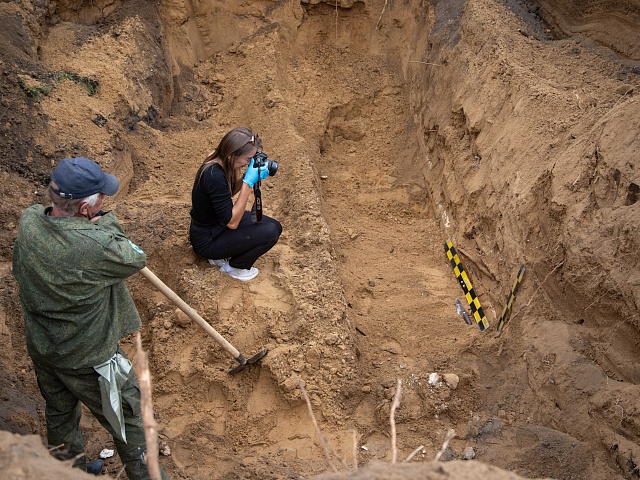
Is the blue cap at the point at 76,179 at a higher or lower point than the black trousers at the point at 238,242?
higher

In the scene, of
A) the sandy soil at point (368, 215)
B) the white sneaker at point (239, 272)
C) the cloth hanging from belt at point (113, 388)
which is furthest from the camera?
the white sneaker at point (239, 272)

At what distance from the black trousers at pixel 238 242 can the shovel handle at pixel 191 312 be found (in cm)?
83

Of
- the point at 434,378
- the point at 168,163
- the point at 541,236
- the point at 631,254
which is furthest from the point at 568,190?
the point at 168,163

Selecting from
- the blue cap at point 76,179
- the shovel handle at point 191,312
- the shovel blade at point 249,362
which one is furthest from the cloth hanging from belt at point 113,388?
the shovel blade at point 249,362

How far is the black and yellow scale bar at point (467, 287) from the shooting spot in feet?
17.1

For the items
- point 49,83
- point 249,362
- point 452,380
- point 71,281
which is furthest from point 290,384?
point 49,83

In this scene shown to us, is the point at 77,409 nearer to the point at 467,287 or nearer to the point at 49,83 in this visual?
the point at 467,287

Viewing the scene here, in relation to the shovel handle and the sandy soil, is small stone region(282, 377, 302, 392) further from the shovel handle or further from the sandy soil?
the shovel handle

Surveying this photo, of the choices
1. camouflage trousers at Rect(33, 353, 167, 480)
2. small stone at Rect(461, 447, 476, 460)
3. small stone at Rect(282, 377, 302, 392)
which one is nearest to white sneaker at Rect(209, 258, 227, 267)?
small stone at Rect(282, 377, 302, 392)

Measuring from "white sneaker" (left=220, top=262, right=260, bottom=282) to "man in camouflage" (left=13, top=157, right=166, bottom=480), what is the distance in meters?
1.67

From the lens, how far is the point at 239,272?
5.09 metres

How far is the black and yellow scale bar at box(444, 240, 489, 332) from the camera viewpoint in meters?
5.22

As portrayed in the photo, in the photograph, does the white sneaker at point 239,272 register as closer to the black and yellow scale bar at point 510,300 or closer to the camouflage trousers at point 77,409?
the camouflage trousers at point 77,409

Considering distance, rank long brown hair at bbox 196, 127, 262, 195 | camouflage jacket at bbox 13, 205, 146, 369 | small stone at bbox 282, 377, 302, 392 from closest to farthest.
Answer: camouflage jacket at bbox 13, 205, 146, 369 → small stone at bbox 282, 377, 302, 392 → long brown hair at bbox 196, 127, 262, 195
